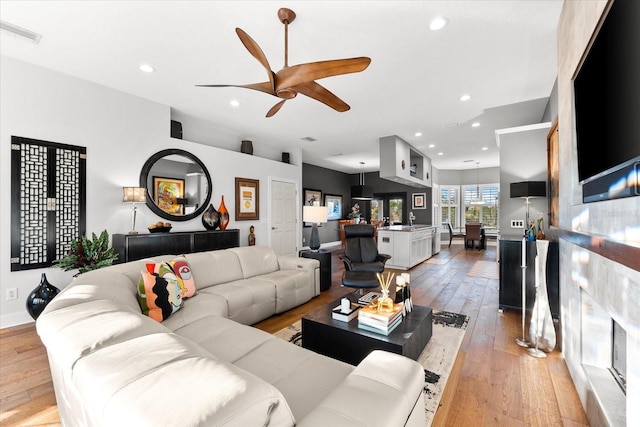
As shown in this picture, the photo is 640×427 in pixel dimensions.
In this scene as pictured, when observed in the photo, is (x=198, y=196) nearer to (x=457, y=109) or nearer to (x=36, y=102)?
(x=36, y=102)

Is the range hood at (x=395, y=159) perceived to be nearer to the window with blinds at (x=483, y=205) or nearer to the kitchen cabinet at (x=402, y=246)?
the kitchen cabinet at (x=402, y=246)

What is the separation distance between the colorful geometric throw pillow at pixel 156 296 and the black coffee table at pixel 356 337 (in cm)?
111

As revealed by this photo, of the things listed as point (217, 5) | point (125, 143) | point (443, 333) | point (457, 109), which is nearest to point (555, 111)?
point (457, 109)

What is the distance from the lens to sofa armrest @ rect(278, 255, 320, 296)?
386 cm

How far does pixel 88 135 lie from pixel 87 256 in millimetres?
1612

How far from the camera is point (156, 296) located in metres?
2.18

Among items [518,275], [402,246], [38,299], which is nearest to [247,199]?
[38,299]

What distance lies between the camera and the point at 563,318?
2.27 metres

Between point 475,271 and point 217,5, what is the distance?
20.0 ft

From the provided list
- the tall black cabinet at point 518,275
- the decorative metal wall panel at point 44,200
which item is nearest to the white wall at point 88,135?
the decorative metal wall panel at point 44,200

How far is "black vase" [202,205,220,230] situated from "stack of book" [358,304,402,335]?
11.2 ft

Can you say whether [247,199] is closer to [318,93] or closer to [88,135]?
[88,135]

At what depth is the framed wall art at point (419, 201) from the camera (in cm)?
980

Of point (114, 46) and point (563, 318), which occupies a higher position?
point (114, 46)
